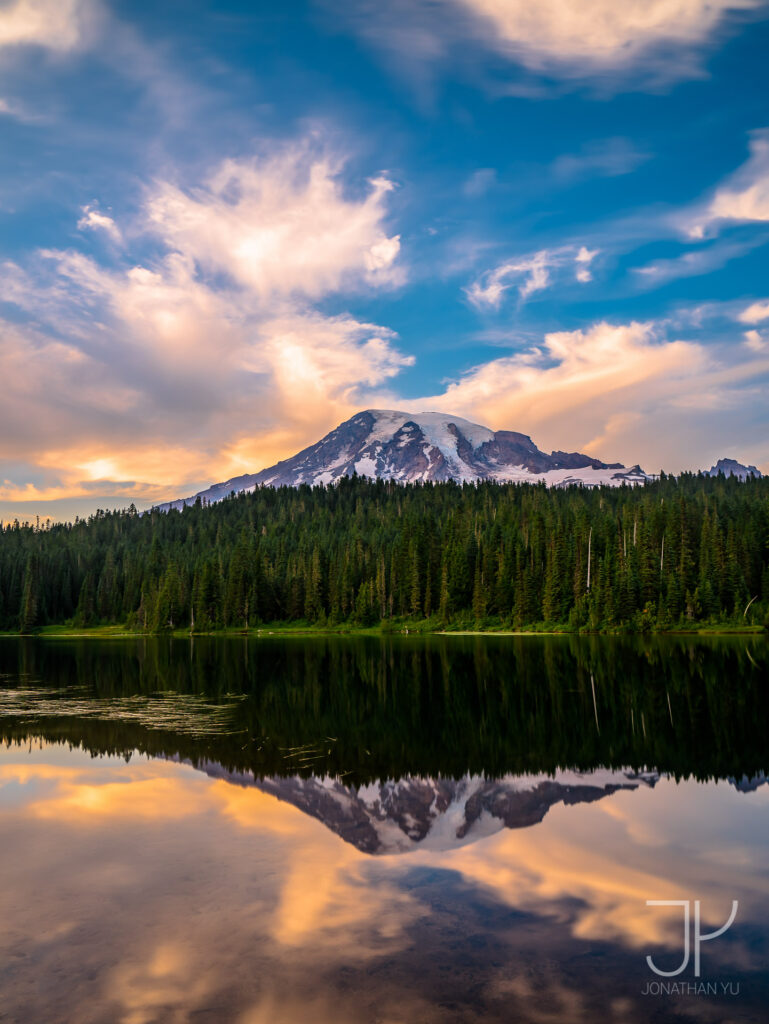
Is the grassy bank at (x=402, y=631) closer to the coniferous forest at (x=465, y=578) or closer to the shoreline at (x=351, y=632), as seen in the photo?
the shoreline at (x=351, y=632)

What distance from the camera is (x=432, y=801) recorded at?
53.0 feet

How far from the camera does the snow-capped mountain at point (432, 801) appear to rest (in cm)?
1414

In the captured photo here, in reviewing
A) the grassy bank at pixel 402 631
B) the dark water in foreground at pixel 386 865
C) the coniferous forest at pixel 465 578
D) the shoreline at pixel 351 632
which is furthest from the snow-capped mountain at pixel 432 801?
the coniferous forest at pixel 465 578

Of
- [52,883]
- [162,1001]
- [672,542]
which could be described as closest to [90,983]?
[162,1001]

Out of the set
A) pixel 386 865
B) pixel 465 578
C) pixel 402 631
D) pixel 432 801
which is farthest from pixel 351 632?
pixel 386 865

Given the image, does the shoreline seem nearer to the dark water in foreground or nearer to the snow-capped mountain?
the dark water in foreground

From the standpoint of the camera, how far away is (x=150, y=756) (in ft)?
72.9

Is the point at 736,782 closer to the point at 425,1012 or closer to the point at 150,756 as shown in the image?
the point at 425,1012

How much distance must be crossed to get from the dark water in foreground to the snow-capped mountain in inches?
3.2

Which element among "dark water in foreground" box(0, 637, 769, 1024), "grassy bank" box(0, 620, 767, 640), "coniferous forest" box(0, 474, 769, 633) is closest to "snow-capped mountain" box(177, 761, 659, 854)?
"dark water in foreground" box(0, 637, 769, 1024)

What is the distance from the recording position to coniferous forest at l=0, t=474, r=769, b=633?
10800cm

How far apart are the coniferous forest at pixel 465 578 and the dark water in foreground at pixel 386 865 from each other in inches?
3315

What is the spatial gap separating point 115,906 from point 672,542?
382 ft

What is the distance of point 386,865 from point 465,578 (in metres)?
122
